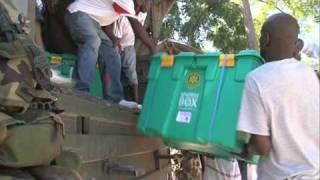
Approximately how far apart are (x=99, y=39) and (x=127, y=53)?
1.88ft

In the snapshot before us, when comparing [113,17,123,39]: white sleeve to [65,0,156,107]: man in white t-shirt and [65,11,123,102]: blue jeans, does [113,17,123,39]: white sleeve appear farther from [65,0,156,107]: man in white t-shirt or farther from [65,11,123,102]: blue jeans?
[65,11,123,102]: blue jeans

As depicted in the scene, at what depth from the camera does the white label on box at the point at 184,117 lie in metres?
4.07

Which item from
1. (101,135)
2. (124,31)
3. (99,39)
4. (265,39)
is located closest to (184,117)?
(101,135)

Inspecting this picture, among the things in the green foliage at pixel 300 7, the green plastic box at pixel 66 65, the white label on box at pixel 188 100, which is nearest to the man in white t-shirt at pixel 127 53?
the green plastic box at pixel 66 65

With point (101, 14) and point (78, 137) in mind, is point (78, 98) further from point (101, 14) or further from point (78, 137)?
point (101, 14)

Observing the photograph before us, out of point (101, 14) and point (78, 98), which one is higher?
point (101, 14)

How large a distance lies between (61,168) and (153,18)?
5.13 metres

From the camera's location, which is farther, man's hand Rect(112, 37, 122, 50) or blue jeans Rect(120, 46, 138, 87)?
blue jeans Rect(120, 46, 138, 87)

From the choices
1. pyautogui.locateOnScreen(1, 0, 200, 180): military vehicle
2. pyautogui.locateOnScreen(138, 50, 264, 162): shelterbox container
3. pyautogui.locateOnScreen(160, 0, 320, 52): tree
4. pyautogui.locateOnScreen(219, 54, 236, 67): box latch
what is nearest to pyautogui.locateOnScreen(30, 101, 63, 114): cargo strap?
pyautogui.locateOnScreen(1, 0, 200, 180): military vehicle

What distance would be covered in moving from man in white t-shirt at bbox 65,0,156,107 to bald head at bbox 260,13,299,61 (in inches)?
83.3

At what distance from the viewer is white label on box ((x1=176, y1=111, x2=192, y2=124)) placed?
13.3 ft

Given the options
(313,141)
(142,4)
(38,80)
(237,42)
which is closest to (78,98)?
(38,80)

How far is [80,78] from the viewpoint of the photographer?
187 inches

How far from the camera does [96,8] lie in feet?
16.6
